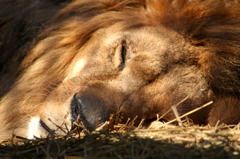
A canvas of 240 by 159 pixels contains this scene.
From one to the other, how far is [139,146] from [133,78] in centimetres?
103

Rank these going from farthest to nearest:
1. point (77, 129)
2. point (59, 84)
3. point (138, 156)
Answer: point (59, 84) → point (77, 129) → point (138, 156)

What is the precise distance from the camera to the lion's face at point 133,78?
2.65 meters

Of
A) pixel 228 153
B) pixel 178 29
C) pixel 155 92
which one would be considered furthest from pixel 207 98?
pixel 228 153

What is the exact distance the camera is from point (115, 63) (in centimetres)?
290

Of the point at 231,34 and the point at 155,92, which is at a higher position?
the point at 231,34

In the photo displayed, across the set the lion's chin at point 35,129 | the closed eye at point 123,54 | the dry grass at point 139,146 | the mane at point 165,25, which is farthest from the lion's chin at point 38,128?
the closed eye at point 123,54

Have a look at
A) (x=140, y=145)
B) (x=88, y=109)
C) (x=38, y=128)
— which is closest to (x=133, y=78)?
(x=88, y=109)

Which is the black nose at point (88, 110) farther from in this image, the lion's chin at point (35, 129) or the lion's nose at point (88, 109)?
the lion's chin at point (35, 129)

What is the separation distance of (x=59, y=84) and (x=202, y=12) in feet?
4.69

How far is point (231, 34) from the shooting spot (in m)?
2.96

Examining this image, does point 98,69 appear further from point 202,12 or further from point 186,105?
point 202,12

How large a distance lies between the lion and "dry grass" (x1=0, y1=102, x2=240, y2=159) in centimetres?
39

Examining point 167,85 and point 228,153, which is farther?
point 167,85

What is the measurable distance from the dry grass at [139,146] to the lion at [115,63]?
39 cm
